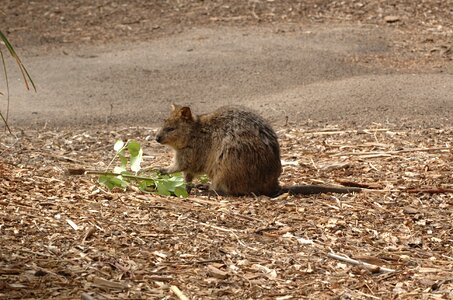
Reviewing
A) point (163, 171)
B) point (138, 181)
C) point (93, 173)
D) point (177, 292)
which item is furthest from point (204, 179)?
point (177, 292)

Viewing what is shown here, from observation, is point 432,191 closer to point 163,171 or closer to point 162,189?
point 162,189

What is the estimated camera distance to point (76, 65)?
13711 mm

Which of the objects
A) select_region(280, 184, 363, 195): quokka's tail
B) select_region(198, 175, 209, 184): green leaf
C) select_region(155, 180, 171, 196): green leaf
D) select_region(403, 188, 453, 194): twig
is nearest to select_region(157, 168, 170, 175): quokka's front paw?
select_region(198, 175, 209, 184): green leaf

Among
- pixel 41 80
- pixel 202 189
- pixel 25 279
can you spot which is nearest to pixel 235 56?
pixel 41 80

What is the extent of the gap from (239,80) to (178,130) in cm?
458

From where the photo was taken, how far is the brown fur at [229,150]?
7727 mm

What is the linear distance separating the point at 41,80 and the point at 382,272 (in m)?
8.16

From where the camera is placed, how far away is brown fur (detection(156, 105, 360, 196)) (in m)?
7.73

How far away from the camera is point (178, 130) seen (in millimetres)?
8312

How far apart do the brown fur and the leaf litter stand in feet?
0.68

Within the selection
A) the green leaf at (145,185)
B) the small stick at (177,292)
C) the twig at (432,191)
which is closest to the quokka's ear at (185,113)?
the green leaf at (145,185)

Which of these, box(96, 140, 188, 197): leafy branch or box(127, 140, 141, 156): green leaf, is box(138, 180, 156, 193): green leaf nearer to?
box(96, 140, 188, 197): leafy branch

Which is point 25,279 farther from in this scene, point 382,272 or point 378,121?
point 378,121

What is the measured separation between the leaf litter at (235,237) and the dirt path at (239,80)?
245cm
